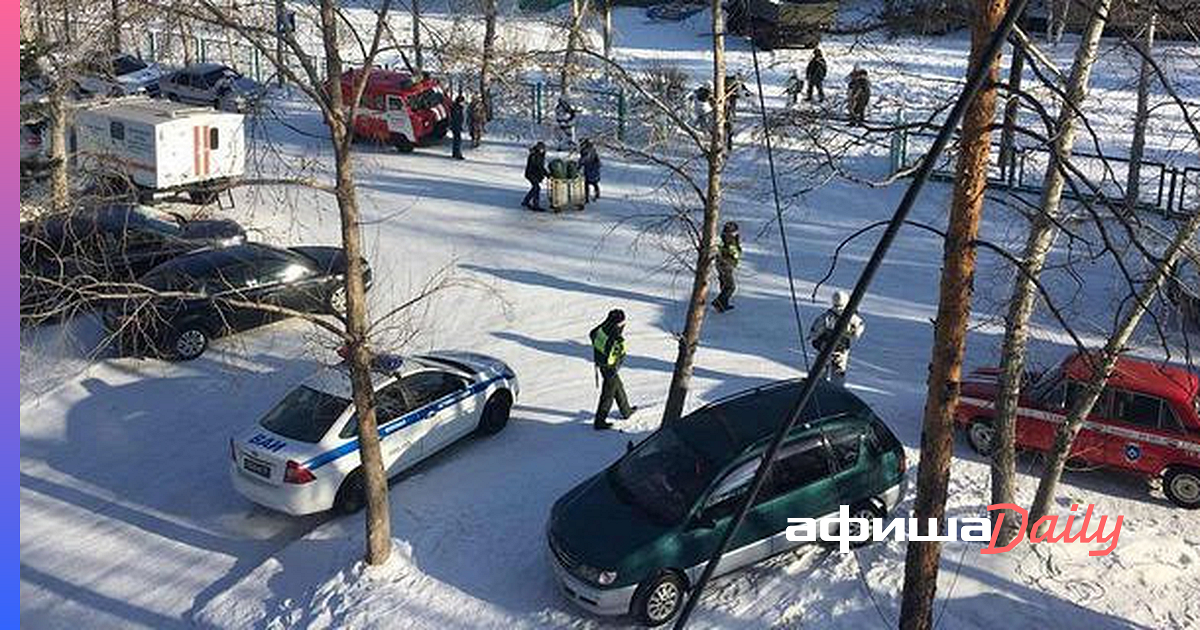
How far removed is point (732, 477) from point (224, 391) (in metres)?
8.43

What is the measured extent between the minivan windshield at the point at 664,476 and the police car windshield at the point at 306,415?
339 centimetres

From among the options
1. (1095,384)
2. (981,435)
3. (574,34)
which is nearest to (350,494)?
(574,34)

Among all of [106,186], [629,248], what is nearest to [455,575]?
[106,186]

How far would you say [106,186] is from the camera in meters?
12.6

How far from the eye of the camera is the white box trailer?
78.4ft

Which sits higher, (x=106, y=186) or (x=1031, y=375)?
(x=106, y=186)

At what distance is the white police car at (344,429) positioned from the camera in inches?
499

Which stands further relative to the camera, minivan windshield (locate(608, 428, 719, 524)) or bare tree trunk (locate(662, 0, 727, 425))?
bare tree trunk (locate(662, 0, 727, 425))

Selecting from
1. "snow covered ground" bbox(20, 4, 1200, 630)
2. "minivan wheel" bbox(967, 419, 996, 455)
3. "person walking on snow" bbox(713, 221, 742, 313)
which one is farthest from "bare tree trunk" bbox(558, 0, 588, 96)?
"minivan wheel" bbox(967, 419, 996, 455)

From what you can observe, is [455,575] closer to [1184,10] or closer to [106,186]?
[106,186]

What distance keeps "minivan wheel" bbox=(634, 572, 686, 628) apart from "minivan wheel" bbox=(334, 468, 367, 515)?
3.92m

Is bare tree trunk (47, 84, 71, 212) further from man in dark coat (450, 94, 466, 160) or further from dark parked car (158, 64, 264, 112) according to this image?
dark parked car (158, 64, 264, 112)

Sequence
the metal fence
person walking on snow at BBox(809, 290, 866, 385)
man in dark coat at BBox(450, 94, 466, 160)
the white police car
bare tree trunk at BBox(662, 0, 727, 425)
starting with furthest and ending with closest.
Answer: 1. man in dark coat at BBox(450, 94, 466, 160)
2. the metal fence
3. person walking on snow at BBox(809, 290, 866, 385)
4. the white police car
5. bare tree trunk at BBox(662, 0, 727, 425)

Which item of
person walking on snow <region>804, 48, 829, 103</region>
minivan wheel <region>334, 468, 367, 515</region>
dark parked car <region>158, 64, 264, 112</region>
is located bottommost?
minivan wheel <region>334, 468, 367, 515</region>
